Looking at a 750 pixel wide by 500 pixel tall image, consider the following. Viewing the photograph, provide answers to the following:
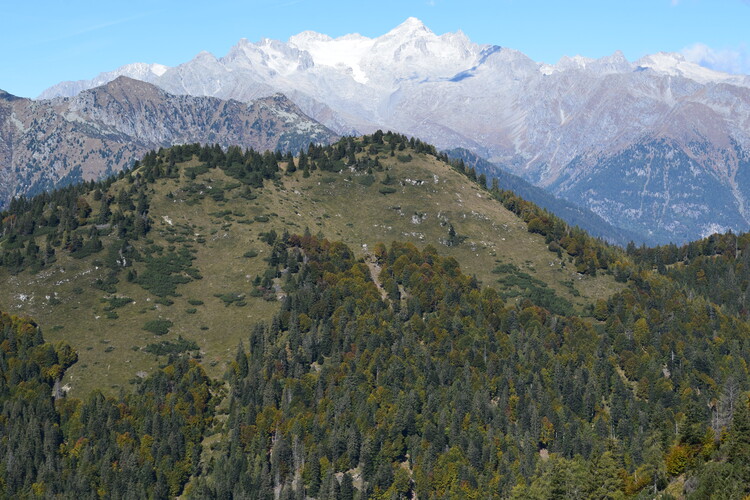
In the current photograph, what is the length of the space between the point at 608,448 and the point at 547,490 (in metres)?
37.7

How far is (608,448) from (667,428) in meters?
18.5

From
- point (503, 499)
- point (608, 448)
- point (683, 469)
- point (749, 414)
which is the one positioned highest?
point (749, 414)

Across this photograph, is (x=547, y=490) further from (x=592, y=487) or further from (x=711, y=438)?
(x=711, y=438)

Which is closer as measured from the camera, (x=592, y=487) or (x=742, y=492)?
(x=742, y=492)

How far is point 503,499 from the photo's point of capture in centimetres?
19950

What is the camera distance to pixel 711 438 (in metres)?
151

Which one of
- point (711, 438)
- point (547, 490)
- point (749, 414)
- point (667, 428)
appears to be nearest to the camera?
point (749, 414)

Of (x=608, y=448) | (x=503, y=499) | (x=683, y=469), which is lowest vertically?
(x=503, y=499)

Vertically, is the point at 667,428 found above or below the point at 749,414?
below

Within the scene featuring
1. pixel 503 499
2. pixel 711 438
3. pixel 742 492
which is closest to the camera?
pixel 742 492

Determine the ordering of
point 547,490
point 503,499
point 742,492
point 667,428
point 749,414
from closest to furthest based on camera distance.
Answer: point 742,492, point 749,414, point 547,490, point 667,428, point 503,499

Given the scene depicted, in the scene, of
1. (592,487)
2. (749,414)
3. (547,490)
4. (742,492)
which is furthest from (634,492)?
(742,492)

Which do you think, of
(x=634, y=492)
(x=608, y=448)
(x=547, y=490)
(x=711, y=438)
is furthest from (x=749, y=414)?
(x=608, y=448)

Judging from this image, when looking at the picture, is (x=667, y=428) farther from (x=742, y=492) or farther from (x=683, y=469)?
(x=742, y=492)
